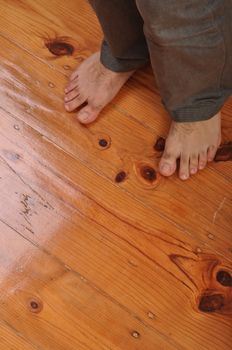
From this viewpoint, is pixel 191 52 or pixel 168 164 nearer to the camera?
pixel 191 52

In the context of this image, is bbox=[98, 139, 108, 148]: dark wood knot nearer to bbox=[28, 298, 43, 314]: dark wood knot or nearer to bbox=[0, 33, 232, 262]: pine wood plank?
bbox=[0, 33, 232, 262]: pine wood plank

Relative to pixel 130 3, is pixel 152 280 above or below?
below

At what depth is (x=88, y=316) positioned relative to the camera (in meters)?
0.92

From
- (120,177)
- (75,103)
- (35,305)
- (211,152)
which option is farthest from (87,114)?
(35,305)

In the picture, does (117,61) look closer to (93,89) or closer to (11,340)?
(93,89)

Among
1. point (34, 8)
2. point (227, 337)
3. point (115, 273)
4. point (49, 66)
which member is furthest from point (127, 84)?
point (227, 337)

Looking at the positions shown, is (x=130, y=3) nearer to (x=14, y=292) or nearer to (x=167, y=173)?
(x=167, y=173)

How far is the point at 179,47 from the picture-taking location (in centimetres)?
80

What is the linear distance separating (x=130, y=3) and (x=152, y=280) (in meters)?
0.45

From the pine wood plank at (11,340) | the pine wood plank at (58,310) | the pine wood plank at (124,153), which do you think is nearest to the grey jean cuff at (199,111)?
the pine wood plank at (124,153)

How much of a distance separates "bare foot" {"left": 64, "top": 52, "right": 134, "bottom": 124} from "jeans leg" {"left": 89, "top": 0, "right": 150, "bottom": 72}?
0.02 meters

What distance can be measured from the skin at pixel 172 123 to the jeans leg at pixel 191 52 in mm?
35

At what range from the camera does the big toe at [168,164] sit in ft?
3.35

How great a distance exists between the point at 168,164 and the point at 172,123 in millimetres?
74
